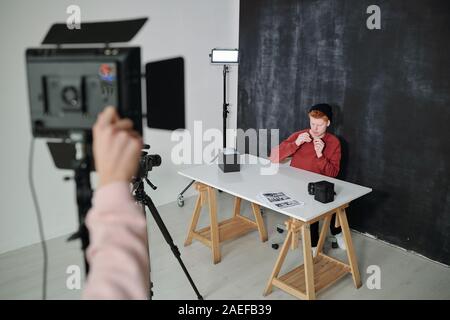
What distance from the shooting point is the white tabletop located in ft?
8.06

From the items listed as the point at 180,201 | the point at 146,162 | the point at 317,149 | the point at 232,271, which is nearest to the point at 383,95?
the point at 317,149

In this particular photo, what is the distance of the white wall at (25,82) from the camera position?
2934 millimetres

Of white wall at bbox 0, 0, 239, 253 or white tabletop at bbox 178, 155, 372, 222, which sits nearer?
white tabletop at bbox 178, 155, 372, 222

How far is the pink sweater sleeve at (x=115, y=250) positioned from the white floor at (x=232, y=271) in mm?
1989

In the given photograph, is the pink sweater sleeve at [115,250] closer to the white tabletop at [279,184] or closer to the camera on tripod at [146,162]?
the camera on tripod at [146,162]

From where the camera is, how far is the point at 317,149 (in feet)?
10.2

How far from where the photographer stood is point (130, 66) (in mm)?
1136

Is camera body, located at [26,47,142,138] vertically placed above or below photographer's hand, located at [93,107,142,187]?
above

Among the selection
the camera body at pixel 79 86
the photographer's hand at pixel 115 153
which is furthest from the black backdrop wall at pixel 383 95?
the photographer's hand at pixel 115 153

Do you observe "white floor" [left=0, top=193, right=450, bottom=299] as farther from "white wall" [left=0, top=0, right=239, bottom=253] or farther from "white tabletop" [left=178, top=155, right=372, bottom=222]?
"white tabletop" [left=178, top=155, right=372, bottom=222]

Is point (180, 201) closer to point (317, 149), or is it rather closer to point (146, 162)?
point (317, 149)

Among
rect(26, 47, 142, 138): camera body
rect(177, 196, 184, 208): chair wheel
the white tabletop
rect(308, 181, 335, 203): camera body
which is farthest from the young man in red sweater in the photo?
rect(26, 47, 142, 138): camera body

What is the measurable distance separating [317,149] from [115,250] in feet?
8.43

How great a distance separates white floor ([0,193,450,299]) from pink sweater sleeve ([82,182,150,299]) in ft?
6.53
